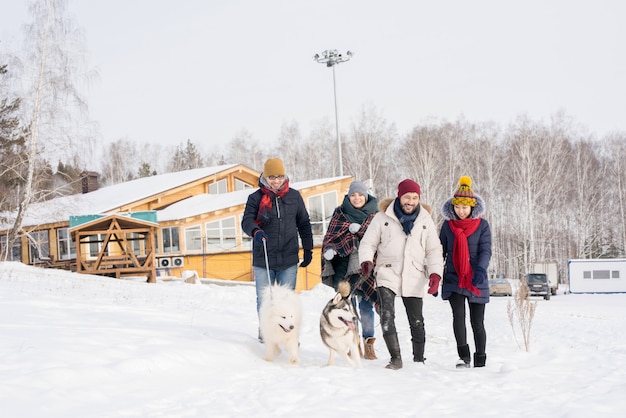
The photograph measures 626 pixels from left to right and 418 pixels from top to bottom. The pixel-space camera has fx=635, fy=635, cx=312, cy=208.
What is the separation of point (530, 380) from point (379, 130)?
131ft

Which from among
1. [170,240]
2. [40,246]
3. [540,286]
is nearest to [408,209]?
[170,240]

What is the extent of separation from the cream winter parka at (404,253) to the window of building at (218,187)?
25.3 m

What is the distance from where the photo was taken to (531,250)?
1490 inches

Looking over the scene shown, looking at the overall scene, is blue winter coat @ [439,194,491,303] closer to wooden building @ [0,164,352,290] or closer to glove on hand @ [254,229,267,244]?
glove on hand @ [254,229,267,244]

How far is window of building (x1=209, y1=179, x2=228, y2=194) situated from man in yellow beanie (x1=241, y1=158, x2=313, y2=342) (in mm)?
24605

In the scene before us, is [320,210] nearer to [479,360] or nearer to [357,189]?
[357,189]

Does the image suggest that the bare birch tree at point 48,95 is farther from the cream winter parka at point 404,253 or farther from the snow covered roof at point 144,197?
the cream winter parka at point 404,253

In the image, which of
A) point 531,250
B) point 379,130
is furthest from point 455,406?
point 379,130

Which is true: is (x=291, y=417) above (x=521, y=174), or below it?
below

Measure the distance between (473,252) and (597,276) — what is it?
103 feet

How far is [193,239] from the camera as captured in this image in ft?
83.8

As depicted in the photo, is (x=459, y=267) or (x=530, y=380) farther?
(x=459, y=267)

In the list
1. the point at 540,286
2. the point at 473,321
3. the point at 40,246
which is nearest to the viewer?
the point at 473,321

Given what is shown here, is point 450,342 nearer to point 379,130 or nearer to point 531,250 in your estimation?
point 531,250
